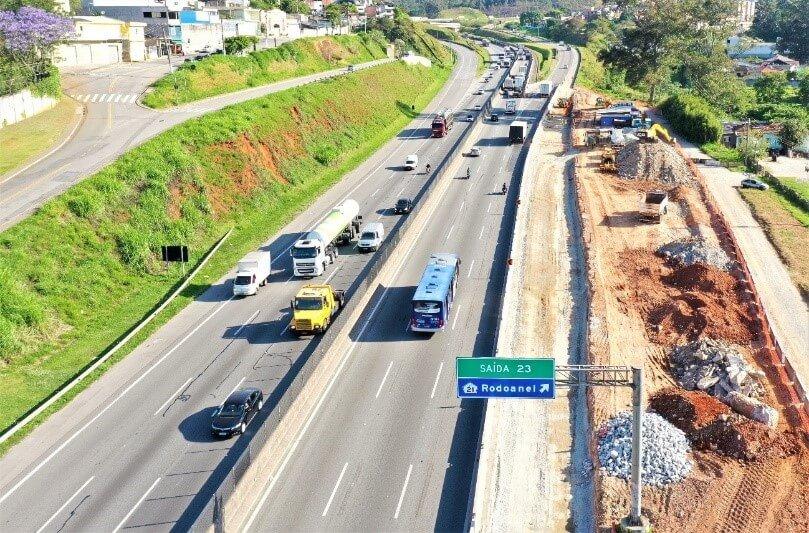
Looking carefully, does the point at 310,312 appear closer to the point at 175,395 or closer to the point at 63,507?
the point at 175,395

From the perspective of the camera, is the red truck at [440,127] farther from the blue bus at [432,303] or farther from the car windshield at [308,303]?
the car windshield at [308,303]

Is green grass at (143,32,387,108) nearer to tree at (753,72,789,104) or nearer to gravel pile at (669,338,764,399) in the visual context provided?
gravel pile at (669,338,764,399)

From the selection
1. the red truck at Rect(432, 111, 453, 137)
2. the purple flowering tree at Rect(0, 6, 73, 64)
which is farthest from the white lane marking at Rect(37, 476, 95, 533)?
the red truck at Rect(432, 111, 453, 137)

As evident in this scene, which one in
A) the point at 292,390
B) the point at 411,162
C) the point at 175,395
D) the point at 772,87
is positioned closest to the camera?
the point at 292,390

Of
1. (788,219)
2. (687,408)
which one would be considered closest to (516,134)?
(788,219)

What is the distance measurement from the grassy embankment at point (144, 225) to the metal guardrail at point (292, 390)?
11.5 metres

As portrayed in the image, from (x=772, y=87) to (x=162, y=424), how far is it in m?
160

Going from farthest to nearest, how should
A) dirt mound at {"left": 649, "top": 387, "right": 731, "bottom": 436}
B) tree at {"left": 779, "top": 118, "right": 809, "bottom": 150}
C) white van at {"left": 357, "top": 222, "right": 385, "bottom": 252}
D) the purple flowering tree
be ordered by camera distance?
1. tree at {"left": 779, "top": 118, "right": 809, "bottom": 150}
2. the purple flowering tree
3. white van at {"left": 357, "top": 222, "right": 385, "bottom": 252}
4. dirt mound at {"left": 649, "top": 387, "right": 731, "bottom": 436}

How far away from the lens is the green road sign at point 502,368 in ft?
95.0

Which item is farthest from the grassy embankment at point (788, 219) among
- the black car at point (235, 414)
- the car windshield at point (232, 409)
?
the car windshield at point (232, 409)

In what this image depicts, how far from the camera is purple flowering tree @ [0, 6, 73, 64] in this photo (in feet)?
270

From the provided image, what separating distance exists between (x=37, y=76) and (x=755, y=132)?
9395cm

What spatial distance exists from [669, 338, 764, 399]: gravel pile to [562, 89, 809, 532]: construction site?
0.22 ft

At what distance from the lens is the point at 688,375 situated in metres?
40.9
